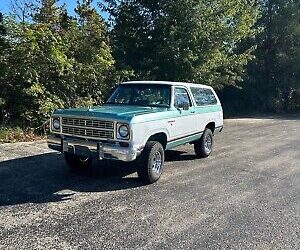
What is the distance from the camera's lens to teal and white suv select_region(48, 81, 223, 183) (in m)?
5.38

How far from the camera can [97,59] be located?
11.4 m

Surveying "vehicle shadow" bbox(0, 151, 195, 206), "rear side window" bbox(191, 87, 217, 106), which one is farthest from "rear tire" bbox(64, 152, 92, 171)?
"rear side window" bbox(191, 87, 217, 106)

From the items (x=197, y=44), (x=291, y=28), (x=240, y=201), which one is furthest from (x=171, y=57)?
(x=291, y=28)

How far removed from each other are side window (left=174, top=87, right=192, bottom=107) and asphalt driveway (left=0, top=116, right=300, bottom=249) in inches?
54.5

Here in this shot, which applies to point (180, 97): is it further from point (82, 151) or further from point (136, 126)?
point (82, 151)

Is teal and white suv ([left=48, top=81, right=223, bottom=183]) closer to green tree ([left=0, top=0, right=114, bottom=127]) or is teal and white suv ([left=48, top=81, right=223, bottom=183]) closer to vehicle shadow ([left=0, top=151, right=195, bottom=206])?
vehicle shadow ([left=0, top=151, right=195, bottom=206])

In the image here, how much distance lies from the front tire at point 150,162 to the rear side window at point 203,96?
2.24 metres

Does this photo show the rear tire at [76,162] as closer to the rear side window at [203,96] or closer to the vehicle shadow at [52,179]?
the vehicle shadow at [52,179]

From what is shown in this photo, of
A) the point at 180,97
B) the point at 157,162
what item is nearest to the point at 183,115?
the point at 180,97

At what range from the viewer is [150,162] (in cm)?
575

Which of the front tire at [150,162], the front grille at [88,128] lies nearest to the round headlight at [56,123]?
the front grille at [88,128]

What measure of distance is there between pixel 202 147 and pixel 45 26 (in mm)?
6247

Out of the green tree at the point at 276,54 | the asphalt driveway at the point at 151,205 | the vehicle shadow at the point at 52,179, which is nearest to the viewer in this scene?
the asphalt driveway at the point at 151,205

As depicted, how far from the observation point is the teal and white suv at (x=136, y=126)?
17.6 ft
